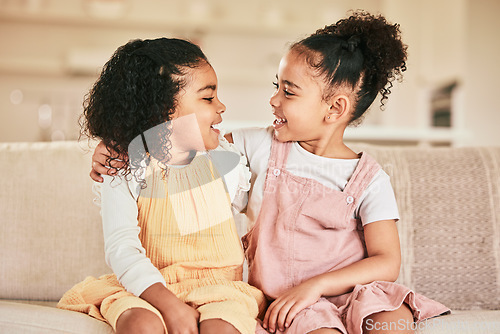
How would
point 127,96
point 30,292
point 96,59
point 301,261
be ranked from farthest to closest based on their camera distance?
point 96,59, point 30,292, point 301,261, point 127,96

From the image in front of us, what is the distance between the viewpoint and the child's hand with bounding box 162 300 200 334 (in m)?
0.83

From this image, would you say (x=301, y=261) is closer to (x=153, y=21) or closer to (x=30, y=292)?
(x=30, y=292)

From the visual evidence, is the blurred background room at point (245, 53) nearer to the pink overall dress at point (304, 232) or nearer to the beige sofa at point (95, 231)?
the beige sofa at point (95, 231)

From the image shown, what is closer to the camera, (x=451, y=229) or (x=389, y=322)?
(x=389, y=322)

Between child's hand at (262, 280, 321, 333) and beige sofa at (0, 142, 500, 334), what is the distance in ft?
1.40

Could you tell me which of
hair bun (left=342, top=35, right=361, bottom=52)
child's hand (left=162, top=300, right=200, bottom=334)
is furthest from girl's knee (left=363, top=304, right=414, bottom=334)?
hair bun (left=342, top=35, right=361, bottom=52)

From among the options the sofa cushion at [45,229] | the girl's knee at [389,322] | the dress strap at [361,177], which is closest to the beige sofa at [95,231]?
the sofa cushion at [45,229]

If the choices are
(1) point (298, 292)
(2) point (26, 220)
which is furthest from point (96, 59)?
(1) point (298, 292)

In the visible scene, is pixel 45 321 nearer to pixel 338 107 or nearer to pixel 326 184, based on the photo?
Answer: pixel 326 184

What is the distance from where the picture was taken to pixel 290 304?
0.94 m

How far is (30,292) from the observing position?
129 cm

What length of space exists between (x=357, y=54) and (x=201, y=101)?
0.36 metres

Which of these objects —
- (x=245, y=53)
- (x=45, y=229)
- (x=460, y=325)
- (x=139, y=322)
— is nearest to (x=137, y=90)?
(x=139, y=322)

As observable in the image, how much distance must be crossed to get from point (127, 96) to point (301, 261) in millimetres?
486
